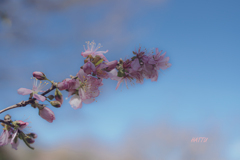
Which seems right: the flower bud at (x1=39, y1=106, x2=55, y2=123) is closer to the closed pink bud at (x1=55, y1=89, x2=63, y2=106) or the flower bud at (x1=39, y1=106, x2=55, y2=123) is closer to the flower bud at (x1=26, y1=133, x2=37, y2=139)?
the closed pink bud at (x1=55, y1=89, x2=63, y2=106)

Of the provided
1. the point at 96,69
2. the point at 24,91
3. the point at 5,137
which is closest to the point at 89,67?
the point at 96,69

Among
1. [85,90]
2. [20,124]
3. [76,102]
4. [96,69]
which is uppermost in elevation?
[96,69]

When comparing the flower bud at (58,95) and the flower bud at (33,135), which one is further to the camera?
the flower bud at (33,135)

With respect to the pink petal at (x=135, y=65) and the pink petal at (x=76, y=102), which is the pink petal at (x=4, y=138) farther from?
the pink petal at (x=135, y=65)

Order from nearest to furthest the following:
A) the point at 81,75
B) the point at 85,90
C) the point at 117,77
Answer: the point at 81,75, the point at 85,90, the point at 117,77

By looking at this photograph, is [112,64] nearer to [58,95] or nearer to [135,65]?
[135,65]

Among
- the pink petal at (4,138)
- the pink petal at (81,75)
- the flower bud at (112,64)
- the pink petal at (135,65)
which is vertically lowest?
the pink petal at (4,138)

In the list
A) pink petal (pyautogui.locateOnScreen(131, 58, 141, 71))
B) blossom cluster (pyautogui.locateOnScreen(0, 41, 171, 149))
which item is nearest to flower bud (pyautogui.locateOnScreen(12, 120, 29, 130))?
blossom cluster (pyautogui.locateOnScreen(0, 41, 171, 149))

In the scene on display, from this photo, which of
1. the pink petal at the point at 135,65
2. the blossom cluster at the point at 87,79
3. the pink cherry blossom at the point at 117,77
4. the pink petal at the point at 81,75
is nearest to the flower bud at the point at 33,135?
the blossom cluster at the point at 87,79

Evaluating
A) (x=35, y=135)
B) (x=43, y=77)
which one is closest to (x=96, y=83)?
(x=43, y=77)
